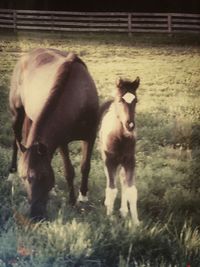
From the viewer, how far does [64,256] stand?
6.47 feet

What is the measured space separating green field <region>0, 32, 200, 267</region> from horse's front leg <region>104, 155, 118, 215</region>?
0.02 metres

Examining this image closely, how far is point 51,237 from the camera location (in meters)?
1.96

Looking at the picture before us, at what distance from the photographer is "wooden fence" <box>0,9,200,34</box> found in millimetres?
2051

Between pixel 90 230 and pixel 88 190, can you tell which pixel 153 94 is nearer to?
pixel 88 190

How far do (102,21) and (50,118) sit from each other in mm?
464

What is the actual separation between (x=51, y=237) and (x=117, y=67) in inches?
29.3

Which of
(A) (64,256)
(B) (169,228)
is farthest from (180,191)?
(A) (64,256)

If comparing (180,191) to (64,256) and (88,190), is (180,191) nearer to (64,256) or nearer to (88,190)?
(88,190)

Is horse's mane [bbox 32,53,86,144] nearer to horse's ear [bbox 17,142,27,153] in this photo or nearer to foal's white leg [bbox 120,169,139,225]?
horse's ear [bbox 17,142,27,153]

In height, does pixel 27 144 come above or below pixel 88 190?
above

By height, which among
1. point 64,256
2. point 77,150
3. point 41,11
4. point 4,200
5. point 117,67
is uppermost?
point 41,11

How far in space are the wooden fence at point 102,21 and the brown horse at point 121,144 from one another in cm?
24

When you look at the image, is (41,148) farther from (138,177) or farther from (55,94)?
(138,177)

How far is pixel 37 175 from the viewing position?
197cm
